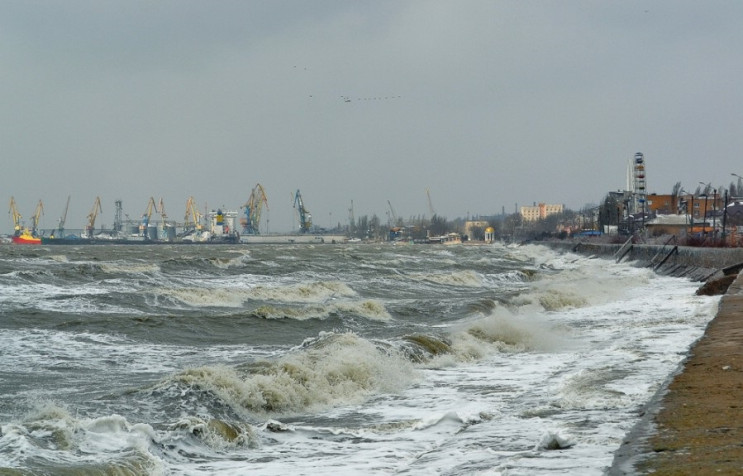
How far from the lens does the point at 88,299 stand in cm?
2731

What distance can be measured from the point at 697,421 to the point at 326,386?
6.50m

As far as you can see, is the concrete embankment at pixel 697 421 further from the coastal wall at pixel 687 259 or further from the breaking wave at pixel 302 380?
the coastal wall at pixel 687 259

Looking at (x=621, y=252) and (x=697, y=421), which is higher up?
(x=697, y=421)

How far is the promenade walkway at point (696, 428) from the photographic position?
5352mm

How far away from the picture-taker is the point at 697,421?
6.61 meters

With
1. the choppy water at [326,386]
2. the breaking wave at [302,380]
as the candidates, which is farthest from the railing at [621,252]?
the breaking wave at [302,380]

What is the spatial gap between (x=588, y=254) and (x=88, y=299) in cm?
6320

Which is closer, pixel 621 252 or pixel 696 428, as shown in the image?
pixel 696 428

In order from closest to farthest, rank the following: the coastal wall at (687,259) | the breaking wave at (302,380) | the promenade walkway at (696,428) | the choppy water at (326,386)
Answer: the promenade walkway at (696,428), the choppy water at (326,386), the breaking wave at (302,380), the coastal wall at (687,259)

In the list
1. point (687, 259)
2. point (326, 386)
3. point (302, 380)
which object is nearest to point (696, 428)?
point (326, 386)

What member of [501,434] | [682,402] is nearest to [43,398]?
[501,434]

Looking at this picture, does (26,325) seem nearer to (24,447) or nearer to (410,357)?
(410,357)

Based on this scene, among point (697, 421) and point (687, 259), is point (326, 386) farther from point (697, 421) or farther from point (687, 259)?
point (687, 259)

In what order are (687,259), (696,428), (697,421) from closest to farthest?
(696,428), (697,421), (687,259)
